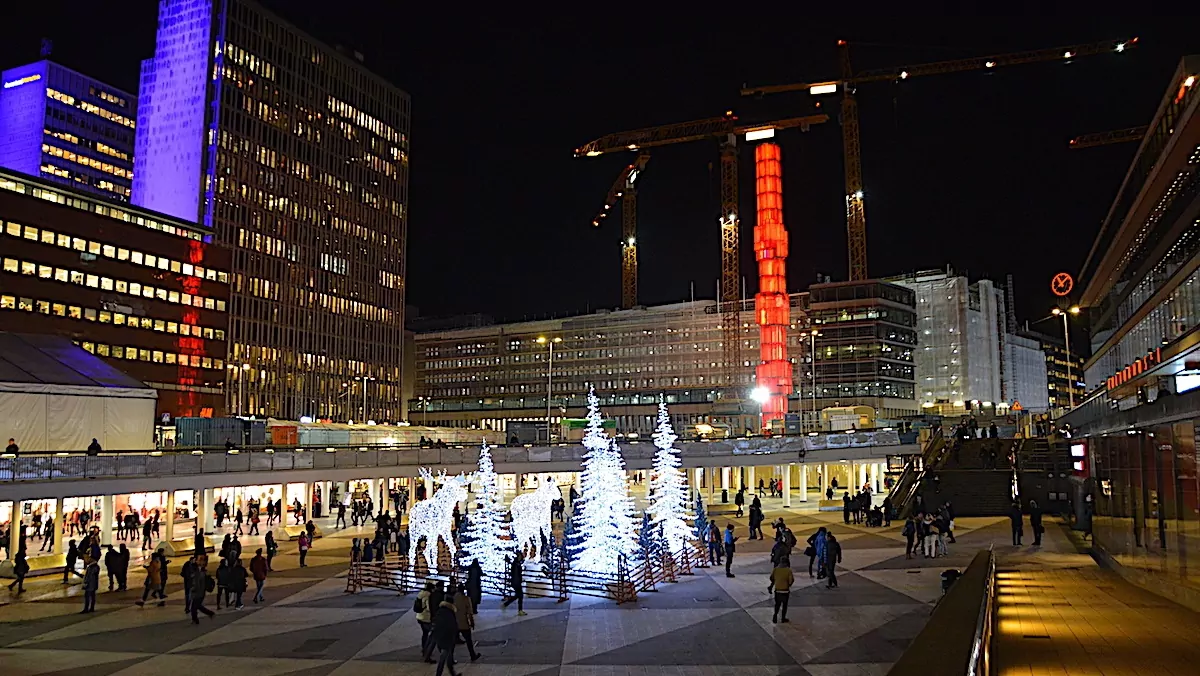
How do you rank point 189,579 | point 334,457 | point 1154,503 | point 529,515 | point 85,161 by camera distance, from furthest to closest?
1. point 85,161
2. point 334,457
3. point 529,515
4. point 189,579
5. point 1154,503

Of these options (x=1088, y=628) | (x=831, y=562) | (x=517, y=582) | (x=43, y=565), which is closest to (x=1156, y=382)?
(x=831, y=562)

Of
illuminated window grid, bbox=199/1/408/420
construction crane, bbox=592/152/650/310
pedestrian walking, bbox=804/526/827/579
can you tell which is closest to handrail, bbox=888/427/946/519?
pedestrian walking, bbox=804/526/827/579

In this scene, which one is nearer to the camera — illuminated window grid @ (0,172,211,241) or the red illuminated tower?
illuminated window grid @ (0,172,211,241)

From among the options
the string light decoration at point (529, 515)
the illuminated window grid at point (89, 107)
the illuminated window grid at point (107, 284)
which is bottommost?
the string light decoration at point (529, 515)

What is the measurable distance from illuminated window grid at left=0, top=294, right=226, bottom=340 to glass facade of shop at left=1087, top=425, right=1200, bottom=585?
88.7 m

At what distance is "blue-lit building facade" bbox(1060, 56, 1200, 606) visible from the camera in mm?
19219

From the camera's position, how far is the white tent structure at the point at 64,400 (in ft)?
125

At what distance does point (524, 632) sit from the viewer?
2047cm

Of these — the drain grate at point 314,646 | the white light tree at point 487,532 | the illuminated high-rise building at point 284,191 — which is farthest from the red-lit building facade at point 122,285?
the drain grate at point 314,646

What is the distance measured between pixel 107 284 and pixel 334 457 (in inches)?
2459

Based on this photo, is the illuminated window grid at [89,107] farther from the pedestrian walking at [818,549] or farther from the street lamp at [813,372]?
the pedestrian walking at [818,549]

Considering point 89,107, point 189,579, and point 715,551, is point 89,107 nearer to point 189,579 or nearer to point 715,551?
point 189,579

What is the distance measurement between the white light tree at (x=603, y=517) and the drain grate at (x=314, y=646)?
876 cm

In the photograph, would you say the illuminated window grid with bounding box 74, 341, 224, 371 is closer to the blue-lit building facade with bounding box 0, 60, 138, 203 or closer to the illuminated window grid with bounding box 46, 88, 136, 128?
the blue-lit building facade with bounding box 0, 60, 138, 203
